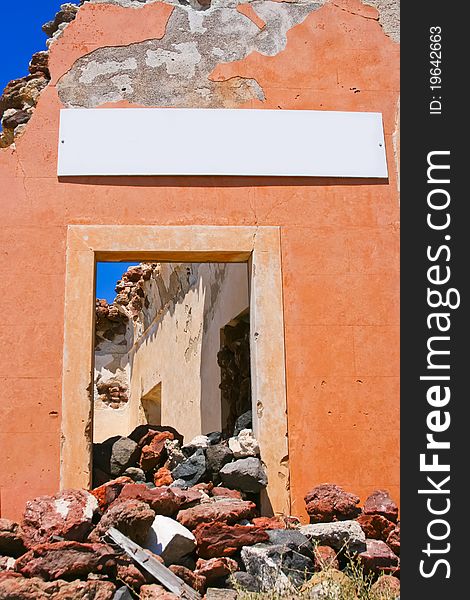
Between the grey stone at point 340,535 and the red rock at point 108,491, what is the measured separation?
132cm

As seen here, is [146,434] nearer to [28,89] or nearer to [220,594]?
[220,594]

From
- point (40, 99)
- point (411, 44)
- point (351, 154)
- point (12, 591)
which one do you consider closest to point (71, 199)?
point (40, 99)

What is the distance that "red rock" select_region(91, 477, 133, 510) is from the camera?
5805mm

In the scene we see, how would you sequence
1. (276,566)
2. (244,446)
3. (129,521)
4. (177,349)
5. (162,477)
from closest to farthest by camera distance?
(276,566), (129,521), (244,446), (162,477), (177,349)

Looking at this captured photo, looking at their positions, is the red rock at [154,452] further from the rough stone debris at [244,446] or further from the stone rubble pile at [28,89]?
the stone rubble pile at [28,89]

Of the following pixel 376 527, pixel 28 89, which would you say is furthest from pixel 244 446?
pixel 28 89

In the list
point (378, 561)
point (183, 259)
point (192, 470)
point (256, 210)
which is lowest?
point (378, 561)

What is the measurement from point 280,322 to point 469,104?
216 centimetres

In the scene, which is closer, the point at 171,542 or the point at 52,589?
the point at 52,589

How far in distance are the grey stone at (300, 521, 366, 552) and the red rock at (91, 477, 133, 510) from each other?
1325 millimetres

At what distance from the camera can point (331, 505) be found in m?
5.94

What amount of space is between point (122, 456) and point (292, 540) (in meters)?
1.91

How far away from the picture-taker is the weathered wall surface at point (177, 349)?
10.8 m

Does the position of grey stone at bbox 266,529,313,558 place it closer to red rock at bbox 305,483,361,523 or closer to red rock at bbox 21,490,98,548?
red rock at bbox 305,483,361,523
